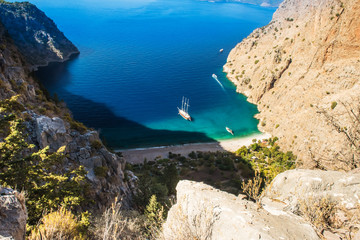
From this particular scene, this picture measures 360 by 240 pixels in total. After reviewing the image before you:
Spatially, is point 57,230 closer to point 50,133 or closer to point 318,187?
point 318,187

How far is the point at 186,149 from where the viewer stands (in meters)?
48.0

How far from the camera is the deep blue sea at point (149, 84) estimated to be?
181 ft

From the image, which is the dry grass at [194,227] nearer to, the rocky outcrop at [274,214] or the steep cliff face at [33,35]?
the rocky outcrop at [274,214]

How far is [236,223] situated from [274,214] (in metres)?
1.73

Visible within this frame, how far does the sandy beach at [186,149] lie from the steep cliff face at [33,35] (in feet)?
206

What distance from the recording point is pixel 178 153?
152 feet

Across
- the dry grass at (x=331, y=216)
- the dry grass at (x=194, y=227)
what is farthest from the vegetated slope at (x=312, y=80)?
the dry grass at (x=194, y=227)

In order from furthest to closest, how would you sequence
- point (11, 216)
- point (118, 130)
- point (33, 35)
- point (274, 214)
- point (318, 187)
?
point (33, 35)
point (118, 130)
point (318, 187)
point (274, 214)
point (11, 216)

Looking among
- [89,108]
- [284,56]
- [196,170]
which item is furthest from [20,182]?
[284,56]

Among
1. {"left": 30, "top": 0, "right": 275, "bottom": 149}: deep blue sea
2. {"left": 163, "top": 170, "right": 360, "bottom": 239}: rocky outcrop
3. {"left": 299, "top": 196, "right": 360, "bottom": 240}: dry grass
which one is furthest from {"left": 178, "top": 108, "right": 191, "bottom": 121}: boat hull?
{"left": 299, "top": 196, "right": 360, "bottom": 240}: dry grass

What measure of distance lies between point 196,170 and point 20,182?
2877 cm

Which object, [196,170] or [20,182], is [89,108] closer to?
[196,170]

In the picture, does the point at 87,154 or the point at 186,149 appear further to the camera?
the point at 186,149

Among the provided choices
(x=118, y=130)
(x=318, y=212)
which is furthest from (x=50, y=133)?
(x=118, y=130)
